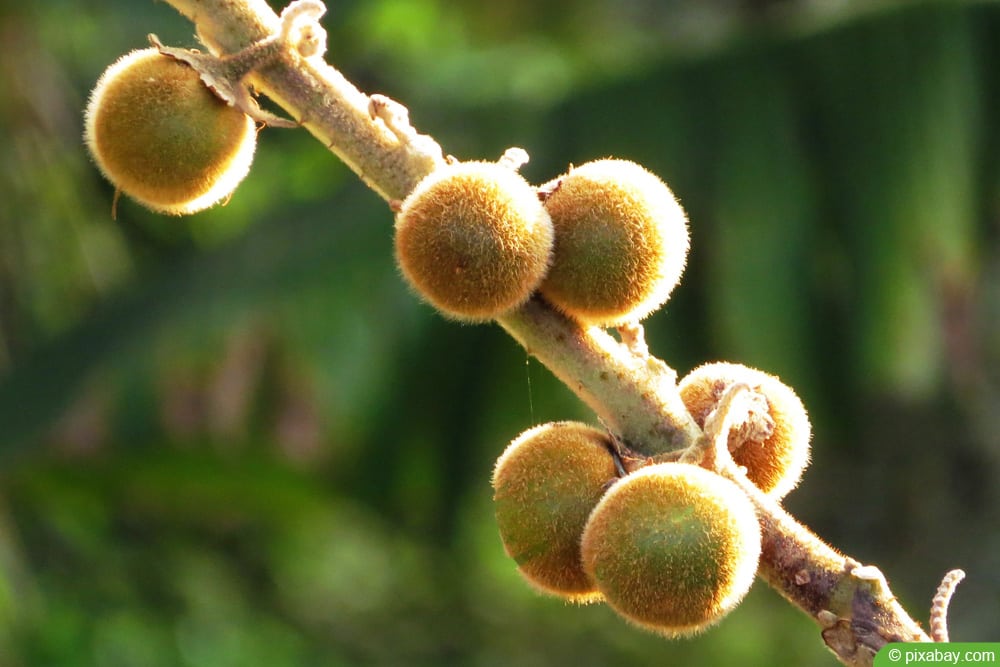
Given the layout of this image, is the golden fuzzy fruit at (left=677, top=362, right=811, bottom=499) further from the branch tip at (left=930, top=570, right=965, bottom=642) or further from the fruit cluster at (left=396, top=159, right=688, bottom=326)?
the branch tip at (left=930, top=570, right=965, bottom=642)

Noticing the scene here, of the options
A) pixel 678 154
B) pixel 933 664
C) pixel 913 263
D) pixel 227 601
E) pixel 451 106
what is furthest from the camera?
pixel 227 601

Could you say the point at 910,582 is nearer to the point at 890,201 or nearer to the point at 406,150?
the point at 890,201

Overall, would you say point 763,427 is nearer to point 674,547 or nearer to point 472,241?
point 674,547

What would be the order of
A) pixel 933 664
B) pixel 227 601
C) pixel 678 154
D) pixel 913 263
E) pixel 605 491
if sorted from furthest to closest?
1. pixel 227 601
2. pixel 678 154
3. pixel 913 263
4. pixel 605 491
5. pixel 933 664

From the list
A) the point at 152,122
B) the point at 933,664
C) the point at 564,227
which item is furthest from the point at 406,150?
the point at 933,664

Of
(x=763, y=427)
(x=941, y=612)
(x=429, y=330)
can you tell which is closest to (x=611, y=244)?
(x=763, y=427)

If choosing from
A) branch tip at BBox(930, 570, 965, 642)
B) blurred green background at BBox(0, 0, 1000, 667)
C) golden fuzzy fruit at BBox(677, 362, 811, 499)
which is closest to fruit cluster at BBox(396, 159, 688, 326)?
golden fuzzy fruit at BBox(677, 362, 811, 499)

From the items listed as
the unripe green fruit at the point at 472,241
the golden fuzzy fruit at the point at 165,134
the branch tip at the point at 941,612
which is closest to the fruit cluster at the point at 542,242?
the unripe green fruit at the point at 472,241

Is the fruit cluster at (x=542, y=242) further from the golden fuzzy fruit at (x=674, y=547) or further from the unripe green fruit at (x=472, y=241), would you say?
the golden fuzzy fruit at (x=674, y=547)
